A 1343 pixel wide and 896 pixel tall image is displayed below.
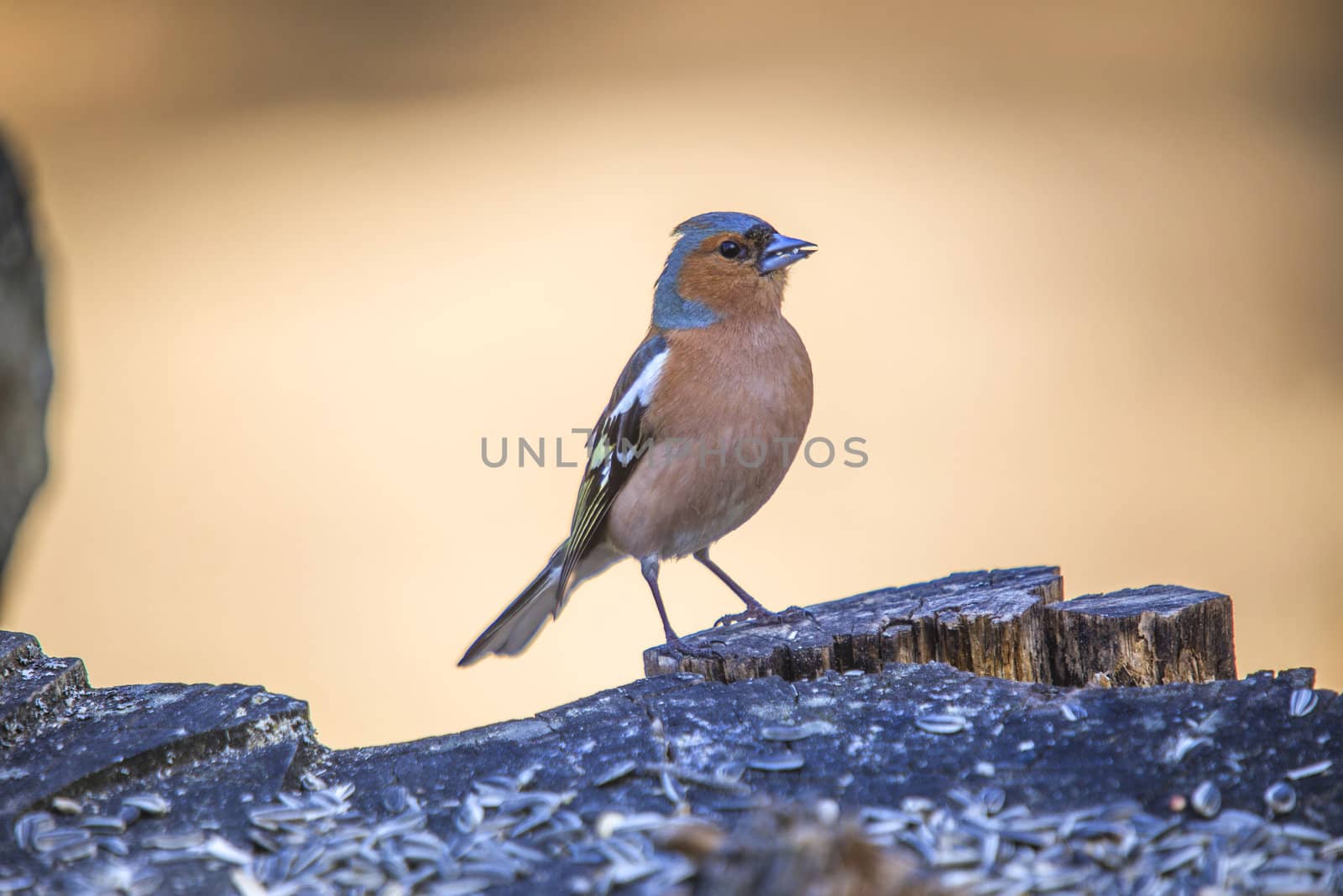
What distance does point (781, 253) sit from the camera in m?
5.24

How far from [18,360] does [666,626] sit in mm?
2720

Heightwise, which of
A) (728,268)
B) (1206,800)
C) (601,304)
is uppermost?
(601,304)

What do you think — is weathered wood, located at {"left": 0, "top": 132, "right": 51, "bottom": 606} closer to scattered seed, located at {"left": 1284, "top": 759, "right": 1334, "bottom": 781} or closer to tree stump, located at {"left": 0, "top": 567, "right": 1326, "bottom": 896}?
tree stump, located at {"left": 0, "top": 567, "right": 1326, "bottom": 896}

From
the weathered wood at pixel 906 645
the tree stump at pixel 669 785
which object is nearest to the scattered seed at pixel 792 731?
the tree stump at pixel 669 785

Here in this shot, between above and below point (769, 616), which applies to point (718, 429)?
above

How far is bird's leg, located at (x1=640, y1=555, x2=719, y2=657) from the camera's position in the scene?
3.92 metres

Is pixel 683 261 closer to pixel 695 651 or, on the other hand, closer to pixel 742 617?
pixel 742 617

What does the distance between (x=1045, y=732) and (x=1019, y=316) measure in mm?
8642

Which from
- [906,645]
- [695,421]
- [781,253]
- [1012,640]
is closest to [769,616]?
[906,645]

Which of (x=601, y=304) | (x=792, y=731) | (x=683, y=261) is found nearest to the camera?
(x=792, y=731)

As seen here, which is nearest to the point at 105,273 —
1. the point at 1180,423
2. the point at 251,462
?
the point at 251,462

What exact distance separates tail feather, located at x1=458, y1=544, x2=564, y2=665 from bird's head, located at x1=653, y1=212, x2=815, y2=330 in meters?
1.19

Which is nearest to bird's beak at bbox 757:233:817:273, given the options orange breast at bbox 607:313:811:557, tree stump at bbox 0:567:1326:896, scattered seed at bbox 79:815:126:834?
orange breast at bbox 607:313:811:557

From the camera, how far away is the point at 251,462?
10289 mm
